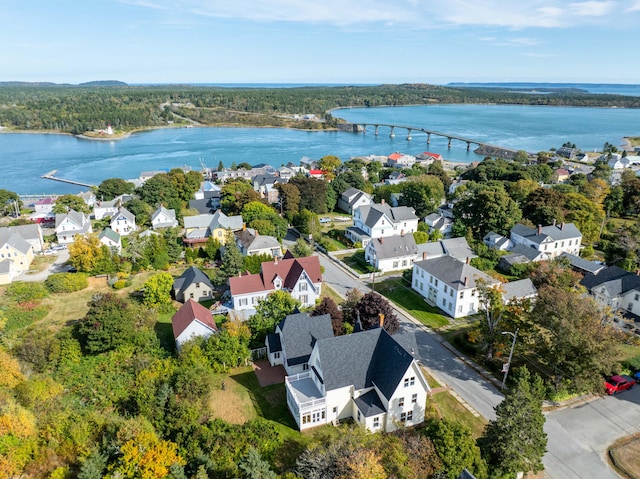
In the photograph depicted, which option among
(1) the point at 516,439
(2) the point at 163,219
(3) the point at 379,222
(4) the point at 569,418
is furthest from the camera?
(2) the point at 163,219

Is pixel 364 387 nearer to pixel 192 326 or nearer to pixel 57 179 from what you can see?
pixel 192 326

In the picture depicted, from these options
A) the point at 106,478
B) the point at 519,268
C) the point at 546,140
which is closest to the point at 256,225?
the point at 519,268

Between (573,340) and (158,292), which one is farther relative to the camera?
(158,292)

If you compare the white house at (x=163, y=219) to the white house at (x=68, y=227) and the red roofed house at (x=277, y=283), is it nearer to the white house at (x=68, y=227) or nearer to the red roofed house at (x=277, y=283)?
the white house at (x=68, y=227)

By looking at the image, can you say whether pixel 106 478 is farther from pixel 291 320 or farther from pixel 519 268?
pixel 519 268

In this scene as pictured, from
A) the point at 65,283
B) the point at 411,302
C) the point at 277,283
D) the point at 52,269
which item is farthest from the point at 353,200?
the point at 52,269

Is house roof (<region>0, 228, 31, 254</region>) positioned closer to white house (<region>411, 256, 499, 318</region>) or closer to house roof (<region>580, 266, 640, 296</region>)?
white house (<region>411, 256, 499, 318</region>)
